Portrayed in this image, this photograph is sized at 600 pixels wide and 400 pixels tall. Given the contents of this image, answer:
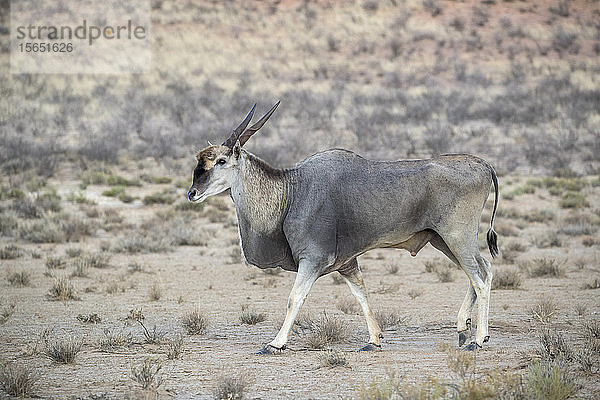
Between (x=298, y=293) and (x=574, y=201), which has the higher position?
(x=574, y=201)

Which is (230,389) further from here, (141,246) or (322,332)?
(141,246)

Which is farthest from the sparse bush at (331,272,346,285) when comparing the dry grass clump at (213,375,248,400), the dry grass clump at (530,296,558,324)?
the dry grass clump at (213,375,248,400)

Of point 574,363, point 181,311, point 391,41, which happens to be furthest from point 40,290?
point 391,41

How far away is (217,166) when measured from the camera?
8.19m

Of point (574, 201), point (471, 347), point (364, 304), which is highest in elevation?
point (574, 201)

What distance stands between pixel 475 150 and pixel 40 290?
17.5 metres

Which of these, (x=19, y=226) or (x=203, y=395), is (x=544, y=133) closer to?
(x=19, y=226)

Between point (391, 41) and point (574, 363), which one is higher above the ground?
point (391, 41)

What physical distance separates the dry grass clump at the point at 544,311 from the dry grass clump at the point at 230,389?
4253 millimetres

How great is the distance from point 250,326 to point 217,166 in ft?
8.36

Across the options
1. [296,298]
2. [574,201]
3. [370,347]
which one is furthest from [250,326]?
[574,201]

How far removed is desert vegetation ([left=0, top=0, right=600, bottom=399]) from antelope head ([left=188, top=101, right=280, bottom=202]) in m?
1.47

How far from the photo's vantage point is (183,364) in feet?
26.3

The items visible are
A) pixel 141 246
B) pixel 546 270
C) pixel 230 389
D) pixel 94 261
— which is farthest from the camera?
pixel 141 246
